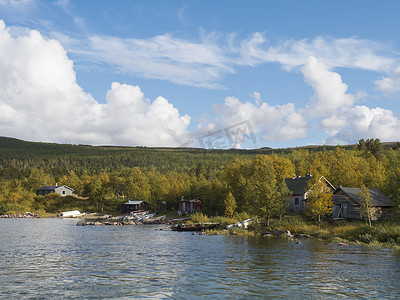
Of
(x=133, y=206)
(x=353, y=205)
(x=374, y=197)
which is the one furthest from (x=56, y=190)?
(x=374, y=197)

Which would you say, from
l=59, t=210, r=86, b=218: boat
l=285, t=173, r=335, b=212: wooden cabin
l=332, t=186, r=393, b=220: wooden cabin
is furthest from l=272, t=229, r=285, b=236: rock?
l=59, t=210, r=86, b=218: boat

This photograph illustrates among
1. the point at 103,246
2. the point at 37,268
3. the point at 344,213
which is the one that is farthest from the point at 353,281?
the point at 344,213

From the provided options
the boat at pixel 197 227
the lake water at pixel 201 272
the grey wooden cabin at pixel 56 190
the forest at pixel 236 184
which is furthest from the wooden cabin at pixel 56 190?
the lake water at pixel 201 272

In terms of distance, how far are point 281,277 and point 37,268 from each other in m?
18.4

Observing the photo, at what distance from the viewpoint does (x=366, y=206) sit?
58906 mm

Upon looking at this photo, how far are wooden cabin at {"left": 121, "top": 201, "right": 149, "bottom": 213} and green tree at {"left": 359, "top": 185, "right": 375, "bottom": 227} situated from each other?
3105 inches

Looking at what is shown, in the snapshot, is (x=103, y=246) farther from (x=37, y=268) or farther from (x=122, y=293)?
(x=122, y=293)

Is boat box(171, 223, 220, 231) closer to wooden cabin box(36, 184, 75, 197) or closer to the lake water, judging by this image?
the lake water

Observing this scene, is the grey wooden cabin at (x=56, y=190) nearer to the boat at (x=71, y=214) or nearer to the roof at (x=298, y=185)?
the boat at (x=71, y=214)

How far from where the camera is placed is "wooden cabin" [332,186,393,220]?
209ft

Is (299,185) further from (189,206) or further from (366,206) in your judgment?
(189,206)

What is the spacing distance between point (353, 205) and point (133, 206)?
7828 cm

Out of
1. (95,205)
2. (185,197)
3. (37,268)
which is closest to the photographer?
(37,268)

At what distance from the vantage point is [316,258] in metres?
34.1
